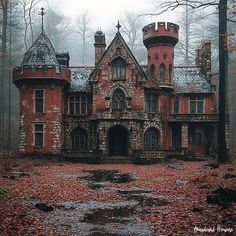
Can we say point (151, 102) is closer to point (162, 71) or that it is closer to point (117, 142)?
point (162, 71)

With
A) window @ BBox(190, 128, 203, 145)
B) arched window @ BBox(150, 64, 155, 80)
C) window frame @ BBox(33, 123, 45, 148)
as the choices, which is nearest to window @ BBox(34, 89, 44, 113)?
window frame @ BBox(33, 123, 45, 148)

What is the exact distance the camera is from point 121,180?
56.7 ft

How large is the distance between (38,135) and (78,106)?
211 inches

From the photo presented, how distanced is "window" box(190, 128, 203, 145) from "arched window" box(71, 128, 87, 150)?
36.2 feet

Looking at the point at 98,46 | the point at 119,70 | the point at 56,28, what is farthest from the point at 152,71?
the point at 56,28

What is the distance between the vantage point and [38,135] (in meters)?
30.5

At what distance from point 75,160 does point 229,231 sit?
22.1 m

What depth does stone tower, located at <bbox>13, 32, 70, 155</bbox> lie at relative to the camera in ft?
98.8

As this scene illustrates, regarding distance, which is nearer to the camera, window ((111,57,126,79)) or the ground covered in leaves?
the ground covered in leaves

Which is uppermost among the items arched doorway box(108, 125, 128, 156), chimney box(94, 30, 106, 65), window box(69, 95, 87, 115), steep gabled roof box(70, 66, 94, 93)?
chimney box(94, 30, 106, 65)

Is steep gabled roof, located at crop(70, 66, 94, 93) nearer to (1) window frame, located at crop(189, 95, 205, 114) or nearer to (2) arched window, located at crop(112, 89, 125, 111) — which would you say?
(2) arched window, located at crop(112, 89, 125, 111)

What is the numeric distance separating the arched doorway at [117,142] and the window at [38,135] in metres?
6.42

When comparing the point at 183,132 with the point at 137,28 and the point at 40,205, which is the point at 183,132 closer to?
the point at 40,205

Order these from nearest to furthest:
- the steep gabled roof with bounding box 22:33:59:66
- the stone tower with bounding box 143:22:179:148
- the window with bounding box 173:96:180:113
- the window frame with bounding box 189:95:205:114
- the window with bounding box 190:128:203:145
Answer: the steep gabled roof with bounding box 22:33:59:66 → the stone tower with bounding box 143:22:179:148 → the window with bounding box 190:128:203:145 → the window frame with bounding box 189:95:205:114 → the window with bounding box 173:96:180:113
